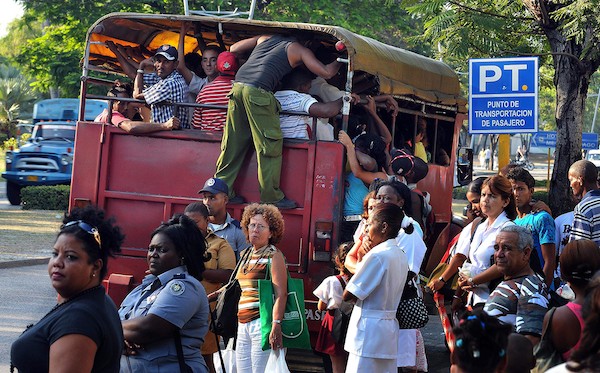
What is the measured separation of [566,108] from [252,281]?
12.1 meters

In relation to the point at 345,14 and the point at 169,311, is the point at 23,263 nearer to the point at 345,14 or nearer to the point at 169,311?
the point at 169,311

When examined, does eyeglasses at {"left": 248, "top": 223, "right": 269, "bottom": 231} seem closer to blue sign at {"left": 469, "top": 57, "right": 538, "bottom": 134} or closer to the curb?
blue sign at {"left": 469, "top": 57, "right": 538, "bottom": 134}

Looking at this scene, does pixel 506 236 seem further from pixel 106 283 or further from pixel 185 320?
pixel 106 283

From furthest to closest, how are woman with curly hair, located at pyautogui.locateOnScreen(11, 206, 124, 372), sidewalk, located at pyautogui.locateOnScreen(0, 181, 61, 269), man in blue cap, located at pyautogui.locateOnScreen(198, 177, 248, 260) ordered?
sidewalk, located at pyautogui.locateOnScreen(0, 181, 61, 269)
man in blue cap, located at pyautogui.locateOnScreen(198, 177, 248, 260)
woman with curly hair, located at pyautogui.locateOnScreen(11, 206, 124, 372)

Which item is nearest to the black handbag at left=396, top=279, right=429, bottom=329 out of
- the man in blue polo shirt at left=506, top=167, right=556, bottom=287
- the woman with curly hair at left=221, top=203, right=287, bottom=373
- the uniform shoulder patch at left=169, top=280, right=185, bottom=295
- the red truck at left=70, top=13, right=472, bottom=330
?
the woman with curly hair at left=221, top=203, right=287, bottom=373

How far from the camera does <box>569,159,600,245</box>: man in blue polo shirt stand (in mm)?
7945

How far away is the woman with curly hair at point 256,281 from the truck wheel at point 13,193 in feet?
73.6

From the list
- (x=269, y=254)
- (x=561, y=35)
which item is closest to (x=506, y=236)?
(x=269, y=254)

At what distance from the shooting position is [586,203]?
8.03 meters

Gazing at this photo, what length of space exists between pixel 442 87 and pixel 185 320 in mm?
8210

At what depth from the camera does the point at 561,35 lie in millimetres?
17281

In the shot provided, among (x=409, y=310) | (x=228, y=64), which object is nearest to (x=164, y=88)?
(x=228, y=64)

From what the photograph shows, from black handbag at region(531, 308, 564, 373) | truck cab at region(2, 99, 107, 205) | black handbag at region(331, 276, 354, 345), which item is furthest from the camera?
truck cab at region(2, 99, 107, 205)

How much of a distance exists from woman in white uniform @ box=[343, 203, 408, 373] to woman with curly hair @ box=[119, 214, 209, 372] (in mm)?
1342
